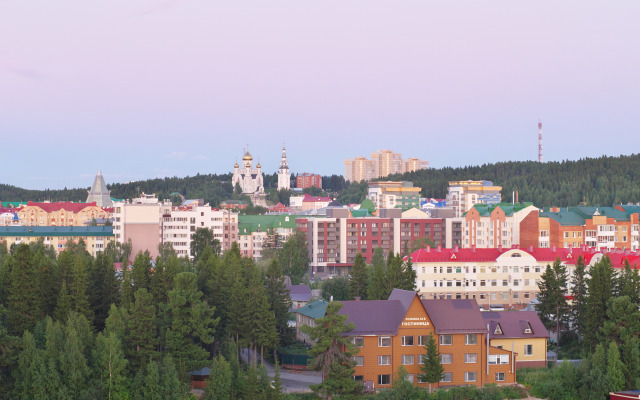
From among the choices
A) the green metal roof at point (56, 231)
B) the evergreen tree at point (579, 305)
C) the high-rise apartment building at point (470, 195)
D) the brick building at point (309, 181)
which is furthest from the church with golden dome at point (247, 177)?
the evergreen tree at point (579, 305)

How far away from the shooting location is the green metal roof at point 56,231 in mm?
82938

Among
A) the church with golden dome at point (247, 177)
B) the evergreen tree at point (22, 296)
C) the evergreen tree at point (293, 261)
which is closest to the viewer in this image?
the evergreen tree at point (22, 296)

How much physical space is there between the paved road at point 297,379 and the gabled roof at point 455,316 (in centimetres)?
444

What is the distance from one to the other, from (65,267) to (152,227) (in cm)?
4319

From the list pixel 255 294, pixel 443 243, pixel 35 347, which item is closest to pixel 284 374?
pixel 255 294

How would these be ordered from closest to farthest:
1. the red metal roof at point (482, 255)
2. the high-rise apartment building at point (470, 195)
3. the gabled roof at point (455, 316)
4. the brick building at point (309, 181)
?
the gabled roof at point (455, 316)
the red metal roof at point (482, 255)
the high-rise apartment building at point (470, 195)
the brick building at point (309, 181)

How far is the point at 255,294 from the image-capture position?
112 ft

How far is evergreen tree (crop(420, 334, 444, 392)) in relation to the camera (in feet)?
97.4

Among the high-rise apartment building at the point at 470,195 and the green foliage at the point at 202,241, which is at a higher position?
the high-rise apartment building at the point at 470,195

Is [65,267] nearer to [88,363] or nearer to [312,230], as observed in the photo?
[88,363]

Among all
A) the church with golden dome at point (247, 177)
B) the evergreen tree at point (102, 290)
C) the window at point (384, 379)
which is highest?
the church with golden dome at point (247, 177)

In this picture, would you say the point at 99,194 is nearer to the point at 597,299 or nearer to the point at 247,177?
the point at 247,177

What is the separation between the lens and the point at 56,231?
84.4 meters

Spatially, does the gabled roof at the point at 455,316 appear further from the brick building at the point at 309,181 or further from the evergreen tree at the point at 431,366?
the brick building at the point at 309,181
